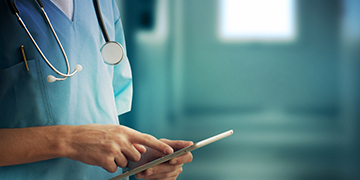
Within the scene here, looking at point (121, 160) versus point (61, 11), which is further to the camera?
point (61, 11)

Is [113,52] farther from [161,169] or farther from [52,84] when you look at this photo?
[161,169]

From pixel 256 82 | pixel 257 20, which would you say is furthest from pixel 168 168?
pixel 257 20

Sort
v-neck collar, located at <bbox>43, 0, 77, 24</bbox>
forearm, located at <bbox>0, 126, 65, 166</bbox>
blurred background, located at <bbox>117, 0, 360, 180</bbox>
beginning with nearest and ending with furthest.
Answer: forearm, located at <bbox>0, 126, 65, 166</bbox> < v-neck collar, located at <bbox>43, 0, 77, 24</bbox> < blurred background, located at <bbox>117, 0, 360, 180</bbox>

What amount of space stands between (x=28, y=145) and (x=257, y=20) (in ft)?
3.66

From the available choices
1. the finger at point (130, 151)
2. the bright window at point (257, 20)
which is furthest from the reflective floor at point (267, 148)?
the finger at point (130, 151)

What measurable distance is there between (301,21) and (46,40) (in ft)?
3.76

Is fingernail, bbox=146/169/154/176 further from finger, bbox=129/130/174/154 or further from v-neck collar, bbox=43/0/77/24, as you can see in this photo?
v-neck collar, bbox=43/0/77/24

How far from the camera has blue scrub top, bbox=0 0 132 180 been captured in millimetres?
528

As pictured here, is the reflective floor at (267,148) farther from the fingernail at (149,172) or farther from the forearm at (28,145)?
the forearm at (28,145)

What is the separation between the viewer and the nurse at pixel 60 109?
1.57ft

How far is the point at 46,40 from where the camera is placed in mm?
566

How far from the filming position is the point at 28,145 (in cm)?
48

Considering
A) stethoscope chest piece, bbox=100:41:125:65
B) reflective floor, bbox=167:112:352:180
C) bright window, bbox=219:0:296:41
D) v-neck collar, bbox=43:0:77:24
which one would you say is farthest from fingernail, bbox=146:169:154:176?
bright window, bbox=219:0:296:41

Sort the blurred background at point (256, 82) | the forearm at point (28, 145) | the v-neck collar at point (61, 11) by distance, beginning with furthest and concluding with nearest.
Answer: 1. the blurred background at point (256, 82)
2. the v-neck collar at point (61, 11)
3. the forearm at point (28, 145)
